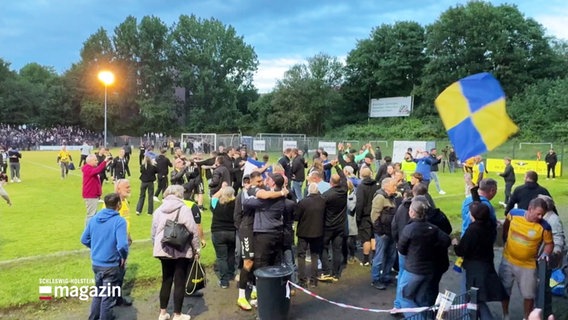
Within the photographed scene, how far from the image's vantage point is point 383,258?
7500mm

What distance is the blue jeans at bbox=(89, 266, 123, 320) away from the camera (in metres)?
5.48

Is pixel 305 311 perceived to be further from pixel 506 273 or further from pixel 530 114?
pixel 530 114

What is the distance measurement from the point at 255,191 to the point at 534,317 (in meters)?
4.30

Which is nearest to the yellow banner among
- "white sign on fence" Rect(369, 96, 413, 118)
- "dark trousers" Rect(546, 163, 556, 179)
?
"dark trousers" Rect(546, 163, 556, 179)

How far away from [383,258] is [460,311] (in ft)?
8.52

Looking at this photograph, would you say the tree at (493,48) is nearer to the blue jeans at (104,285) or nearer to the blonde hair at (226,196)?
the blonde hair at (226,196)

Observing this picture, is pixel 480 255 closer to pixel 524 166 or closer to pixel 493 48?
pixel 524 166

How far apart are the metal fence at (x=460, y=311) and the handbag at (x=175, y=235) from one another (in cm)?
289

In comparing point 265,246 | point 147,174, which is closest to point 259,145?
Answer: point 147,174

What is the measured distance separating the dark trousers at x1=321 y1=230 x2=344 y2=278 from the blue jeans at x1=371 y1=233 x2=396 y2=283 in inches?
25.0

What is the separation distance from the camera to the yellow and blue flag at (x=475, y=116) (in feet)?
16.4

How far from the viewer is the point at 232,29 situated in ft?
243

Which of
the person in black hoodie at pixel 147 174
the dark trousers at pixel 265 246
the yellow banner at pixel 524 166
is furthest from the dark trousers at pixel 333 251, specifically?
the yellow banner at pixel 524 166

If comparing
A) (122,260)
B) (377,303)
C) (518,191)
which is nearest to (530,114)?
(518,191)
